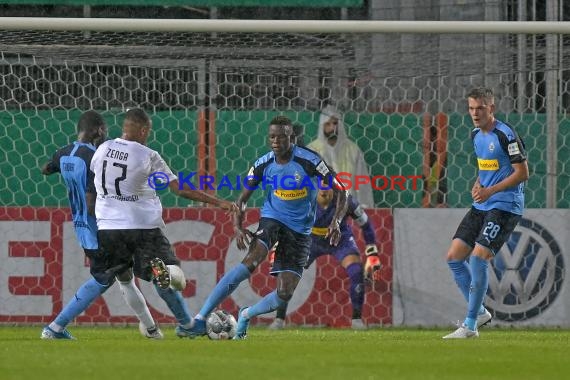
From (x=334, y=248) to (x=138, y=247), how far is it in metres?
3.35

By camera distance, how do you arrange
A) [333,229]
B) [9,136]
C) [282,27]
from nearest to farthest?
[333,229] → [282,27] → [9,136]

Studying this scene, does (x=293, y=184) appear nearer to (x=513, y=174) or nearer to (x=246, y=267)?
(x=246, y=267)

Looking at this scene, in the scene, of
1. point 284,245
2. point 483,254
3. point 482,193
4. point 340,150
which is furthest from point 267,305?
point 340,150

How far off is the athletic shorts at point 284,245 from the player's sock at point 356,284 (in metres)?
2.04

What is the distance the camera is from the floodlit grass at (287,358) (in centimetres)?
632

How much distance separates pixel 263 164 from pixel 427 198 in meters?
2.71

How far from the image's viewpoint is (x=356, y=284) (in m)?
11.9

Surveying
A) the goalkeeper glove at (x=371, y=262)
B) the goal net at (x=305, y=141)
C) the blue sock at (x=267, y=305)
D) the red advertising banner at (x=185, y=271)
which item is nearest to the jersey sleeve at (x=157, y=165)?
the blue sock at (x=267, y=305)

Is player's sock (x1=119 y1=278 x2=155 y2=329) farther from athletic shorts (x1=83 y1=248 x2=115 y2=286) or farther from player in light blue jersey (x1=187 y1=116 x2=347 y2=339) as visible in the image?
player in light blue jersey (x1=187 y1=116 x2=347 y2=339)

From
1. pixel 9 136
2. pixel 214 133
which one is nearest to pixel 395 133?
pixel 214 133

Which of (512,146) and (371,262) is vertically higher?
(512,146)

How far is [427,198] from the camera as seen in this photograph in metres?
12.2

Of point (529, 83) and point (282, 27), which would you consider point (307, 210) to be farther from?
point (529, 83)

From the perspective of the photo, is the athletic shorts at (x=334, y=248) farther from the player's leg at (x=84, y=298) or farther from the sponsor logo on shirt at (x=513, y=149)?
the player's leg at (x=84, y=298)
